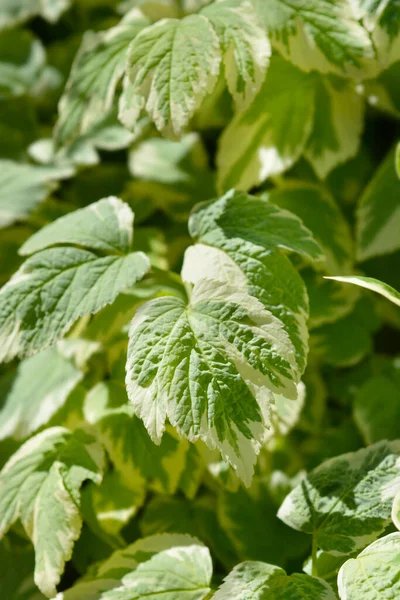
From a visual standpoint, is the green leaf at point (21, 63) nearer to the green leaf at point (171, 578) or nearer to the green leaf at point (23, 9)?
the green leaf at point (23, 9)

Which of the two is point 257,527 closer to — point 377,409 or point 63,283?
point 377,409

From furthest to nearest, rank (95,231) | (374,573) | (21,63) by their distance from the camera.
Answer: (21,63) → (95,231) → (374,573)

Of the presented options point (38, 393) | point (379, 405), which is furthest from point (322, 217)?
point (38, 393)

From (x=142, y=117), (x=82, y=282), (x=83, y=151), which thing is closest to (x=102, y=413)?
(x=82, y=282)

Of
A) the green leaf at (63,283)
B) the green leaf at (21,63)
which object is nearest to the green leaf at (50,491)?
the green leaf at (63,283)

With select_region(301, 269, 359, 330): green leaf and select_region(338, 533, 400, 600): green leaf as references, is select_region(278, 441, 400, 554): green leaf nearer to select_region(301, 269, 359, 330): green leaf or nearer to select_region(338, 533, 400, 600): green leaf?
select_region(338, 533, 400, 600): green leaf

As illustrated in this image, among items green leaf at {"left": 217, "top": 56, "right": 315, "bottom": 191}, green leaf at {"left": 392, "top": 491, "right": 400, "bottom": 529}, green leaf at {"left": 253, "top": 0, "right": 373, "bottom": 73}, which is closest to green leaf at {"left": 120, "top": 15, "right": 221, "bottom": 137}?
green leaf at {"left": 253, "top": 0, "right": 373, "bottom": 73}

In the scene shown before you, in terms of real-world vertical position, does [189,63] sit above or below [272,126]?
above
